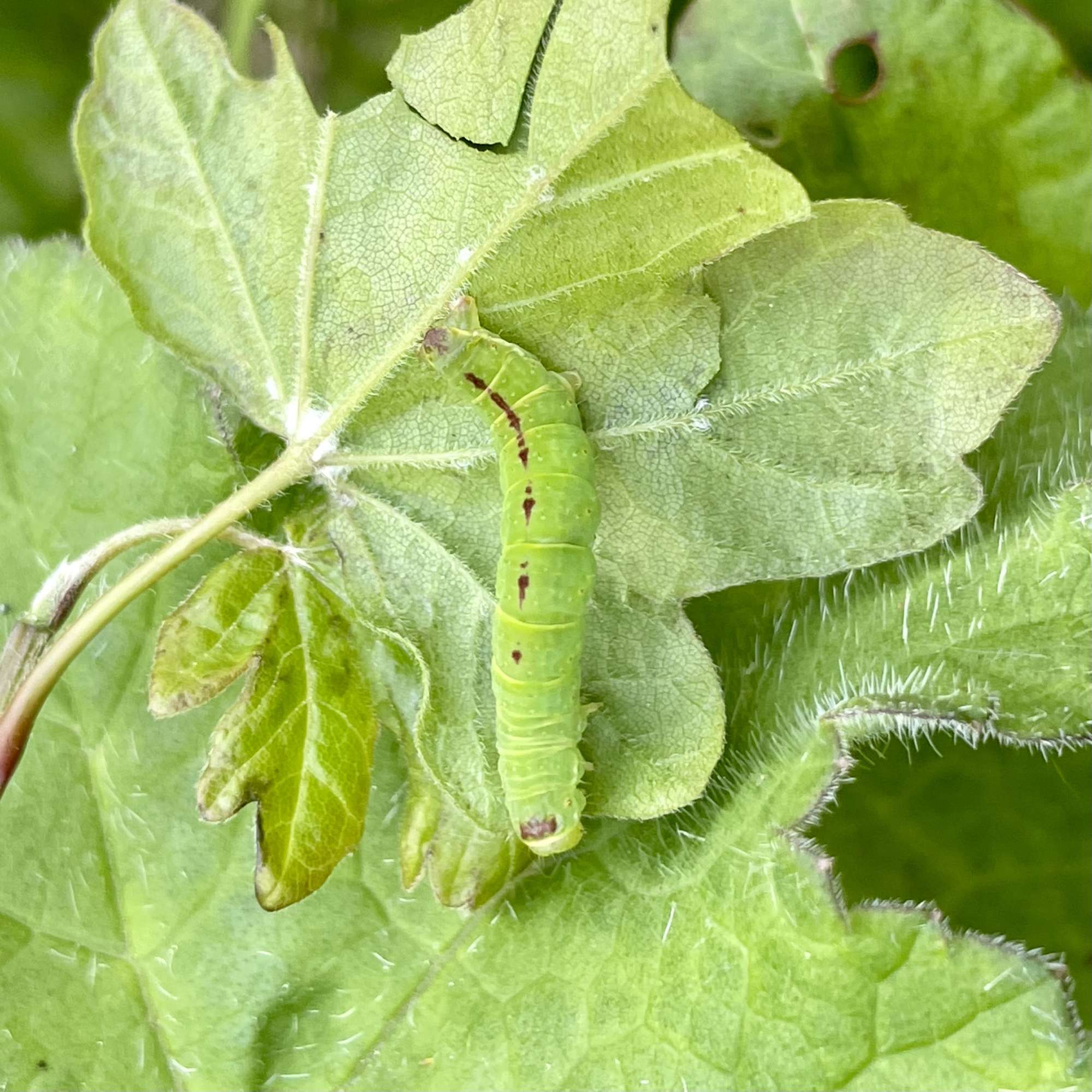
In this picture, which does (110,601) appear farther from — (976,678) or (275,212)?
(976,678)

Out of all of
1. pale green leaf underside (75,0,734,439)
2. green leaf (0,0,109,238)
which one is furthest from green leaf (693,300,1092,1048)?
green leaf (0,0,109,238)

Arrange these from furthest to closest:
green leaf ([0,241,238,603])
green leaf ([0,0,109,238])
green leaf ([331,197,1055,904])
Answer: green leaf ([0,0,109,238]), green leaf ([0,241,238,603]), green leaf ([331,197,1055,904])

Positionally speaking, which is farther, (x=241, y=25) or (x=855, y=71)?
(x=241, y=25)

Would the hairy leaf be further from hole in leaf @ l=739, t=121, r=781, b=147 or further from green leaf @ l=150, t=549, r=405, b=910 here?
hole in leaf @ l=739, t=121, r=781, b=147

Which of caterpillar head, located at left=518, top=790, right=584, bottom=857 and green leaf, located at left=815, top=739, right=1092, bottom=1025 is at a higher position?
caterpillar head, located at left=518, top=790, right=584, bottom=857

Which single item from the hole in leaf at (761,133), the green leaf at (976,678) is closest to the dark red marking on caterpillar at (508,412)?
the green leaf at (976,678)

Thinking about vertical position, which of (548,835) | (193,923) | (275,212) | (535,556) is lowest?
(193,923)

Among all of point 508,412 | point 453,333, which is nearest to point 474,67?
point 453,333
